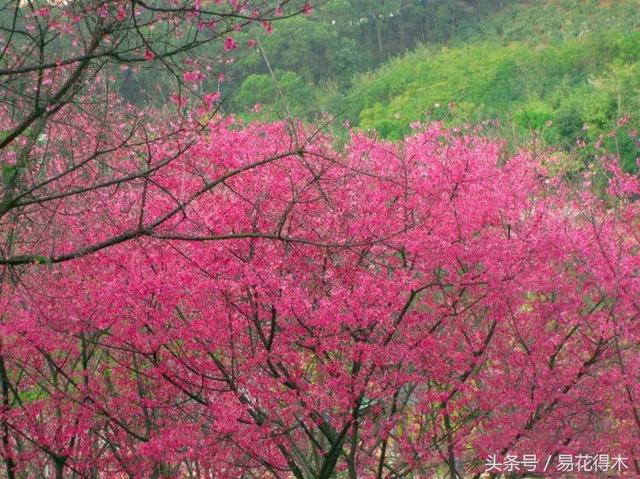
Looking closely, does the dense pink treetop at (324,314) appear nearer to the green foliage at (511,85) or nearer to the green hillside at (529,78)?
the green hillside at (529,78)

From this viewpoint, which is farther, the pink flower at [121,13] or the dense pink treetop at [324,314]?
the dense pink treetop at [324,314]

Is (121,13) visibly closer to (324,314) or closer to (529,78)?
(324,314)

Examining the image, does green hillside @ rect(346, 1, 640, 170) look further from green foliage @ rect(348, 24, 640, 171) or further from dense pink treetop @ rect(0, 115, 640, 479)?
dense pink treetop @ rect(0, 115, 640, 479)

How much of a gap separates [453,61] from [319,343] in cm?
4034

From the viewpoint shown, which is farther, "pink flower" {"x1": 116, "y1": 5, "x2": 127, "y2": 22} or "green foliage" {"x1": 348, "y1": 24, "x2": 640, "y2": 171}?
"green foliage" {"x1": 348, "y1": 24, "x2": 640, "y2": 171}

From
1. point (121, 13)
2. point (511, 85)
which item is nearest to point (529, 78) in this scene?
point (511, 85)

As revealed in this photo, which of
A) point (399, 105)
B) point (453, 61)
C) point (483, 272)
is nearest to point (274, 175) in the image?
point (483, 272)

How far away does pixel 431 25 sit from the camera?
172 feet

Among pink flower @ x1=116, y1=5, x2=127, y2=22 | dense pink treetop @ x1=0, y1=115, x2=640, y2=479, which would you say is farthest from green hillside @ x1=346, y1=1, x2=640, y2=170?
pink flower @ x1=116, y1=5, x2=127, y2=22

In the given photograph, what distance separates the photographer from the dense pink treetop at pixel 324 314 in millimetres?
6238

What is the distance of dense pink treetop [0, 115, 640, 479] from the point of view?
6.24 m

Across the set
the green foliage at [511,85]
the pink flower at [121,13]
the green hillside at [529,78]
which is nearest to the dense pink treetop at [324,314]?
the pink flower at [121,13]

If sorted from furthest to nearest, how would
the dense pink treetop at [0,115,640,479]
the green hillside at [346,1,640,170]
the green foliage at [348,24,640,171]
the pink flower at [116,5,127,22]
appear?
the green foliage at [348,24,640,171], the green hillside at [346,1,640,170], the dense pink treetop at [0,115,640,479], the pink flower at [116,5,127,22]

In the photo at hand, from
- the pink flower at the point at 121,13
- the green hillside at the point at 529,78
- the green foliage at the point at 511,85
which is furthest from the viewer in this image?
the green foliage at the point at 511,85
